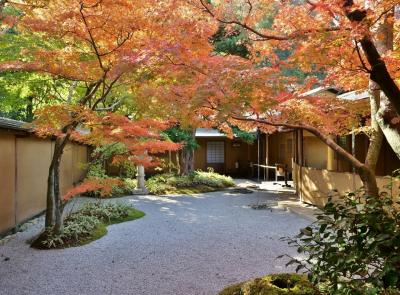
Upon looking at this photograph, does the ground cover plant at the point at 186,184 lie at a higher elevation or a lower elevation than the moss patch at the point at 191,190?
higher

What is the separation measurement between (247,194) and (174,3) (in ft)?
31.3

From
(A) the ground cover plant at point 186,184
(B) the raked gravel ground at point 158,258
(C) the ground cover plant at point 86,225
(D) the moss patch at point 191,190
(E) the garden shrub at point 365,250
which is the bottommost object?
(B) the raked gravel ground at point 158,258

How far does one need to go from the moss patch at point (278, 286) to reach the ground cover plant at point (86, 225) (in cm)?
409

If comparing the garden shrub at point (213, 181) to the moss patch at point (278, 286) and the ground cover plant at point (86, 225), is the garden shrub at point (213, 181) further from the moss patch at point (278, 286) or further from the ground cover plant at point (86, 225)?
the moss patch at point (278, 286)

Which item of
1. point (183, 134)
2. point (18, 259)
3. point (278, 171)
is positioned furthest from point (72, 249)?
point (278, 171)

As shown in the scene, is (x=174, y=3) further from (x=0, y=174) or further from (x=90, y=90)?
(x=0, y=174)

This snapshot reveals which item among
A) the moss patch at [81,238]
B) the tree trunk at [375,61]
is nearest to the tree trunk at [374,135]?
the tree trunk at [375,61]

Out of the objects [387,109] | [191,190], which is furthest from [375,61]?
[191,190]

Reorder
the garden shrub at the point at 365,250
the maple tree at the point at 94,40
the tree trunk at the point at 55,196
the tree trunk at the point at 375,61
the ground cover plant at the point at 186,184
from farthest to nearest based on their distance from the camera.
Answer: the ground cover plant at the point at 186,184 → the tree trunk at the point at 55,196 → the maple tree at the point at 94,40 → the tree trunk at the point at 375,61 → the garden shrub at the point at 365,250

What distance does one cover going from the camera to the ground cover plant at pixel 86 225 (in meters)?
6.78

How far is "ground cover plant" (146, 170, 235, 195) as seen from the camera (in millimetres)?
14992

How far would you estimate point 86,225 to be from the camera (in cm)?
782

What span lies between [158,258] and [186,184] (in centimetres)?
1004

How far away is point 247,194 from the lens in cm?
1415
